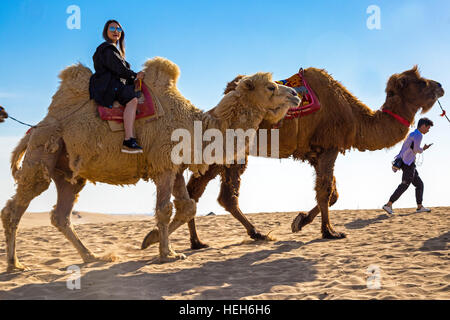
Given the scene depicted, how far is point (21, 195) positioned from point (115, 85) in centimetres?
182

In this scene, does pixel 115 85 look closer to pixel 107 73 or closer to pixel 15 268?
pixel 107 73

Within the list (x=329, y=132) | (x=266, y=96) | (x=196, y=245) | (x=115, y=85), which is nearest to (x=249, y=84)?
(x=266, y=96)

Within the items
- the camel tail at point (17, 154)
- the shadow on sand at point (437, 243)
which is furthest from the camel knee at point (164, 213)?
the shadow on sand at point (437, 243)

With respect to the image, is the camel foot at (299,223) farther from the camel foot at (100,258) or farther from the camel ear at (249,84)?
the camel foot at (100,258)

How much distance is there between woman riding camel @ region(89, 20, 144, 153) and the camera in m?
5.63

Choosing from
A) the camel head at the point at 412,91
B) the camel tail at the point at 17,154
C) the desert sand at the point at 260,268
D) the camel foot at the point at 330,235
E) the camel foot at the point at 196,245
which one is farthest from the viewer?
the camel head at the point at 412,91

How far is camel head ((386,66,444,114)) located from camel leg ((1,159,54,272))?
19.9 feet

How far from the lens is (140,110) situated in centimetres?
584

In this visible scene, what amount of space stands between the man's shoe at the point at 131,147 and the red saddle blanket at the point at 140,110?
1.12 ft

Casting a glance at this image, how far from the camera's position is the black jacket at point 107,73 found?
18.7 ft

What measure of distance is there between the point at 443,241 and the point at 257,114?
3.51 m

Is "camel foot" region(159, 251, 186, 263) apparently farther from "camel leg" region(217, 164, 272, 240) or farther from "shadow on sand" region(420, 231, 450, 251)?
"shadow on sand" region(420, 231, 450, 251)

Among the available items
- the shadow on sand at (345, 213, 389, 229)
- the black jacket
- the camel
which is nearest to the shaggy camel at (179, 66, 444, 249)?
the shadow on sand at (345, 213, 389, 229)
